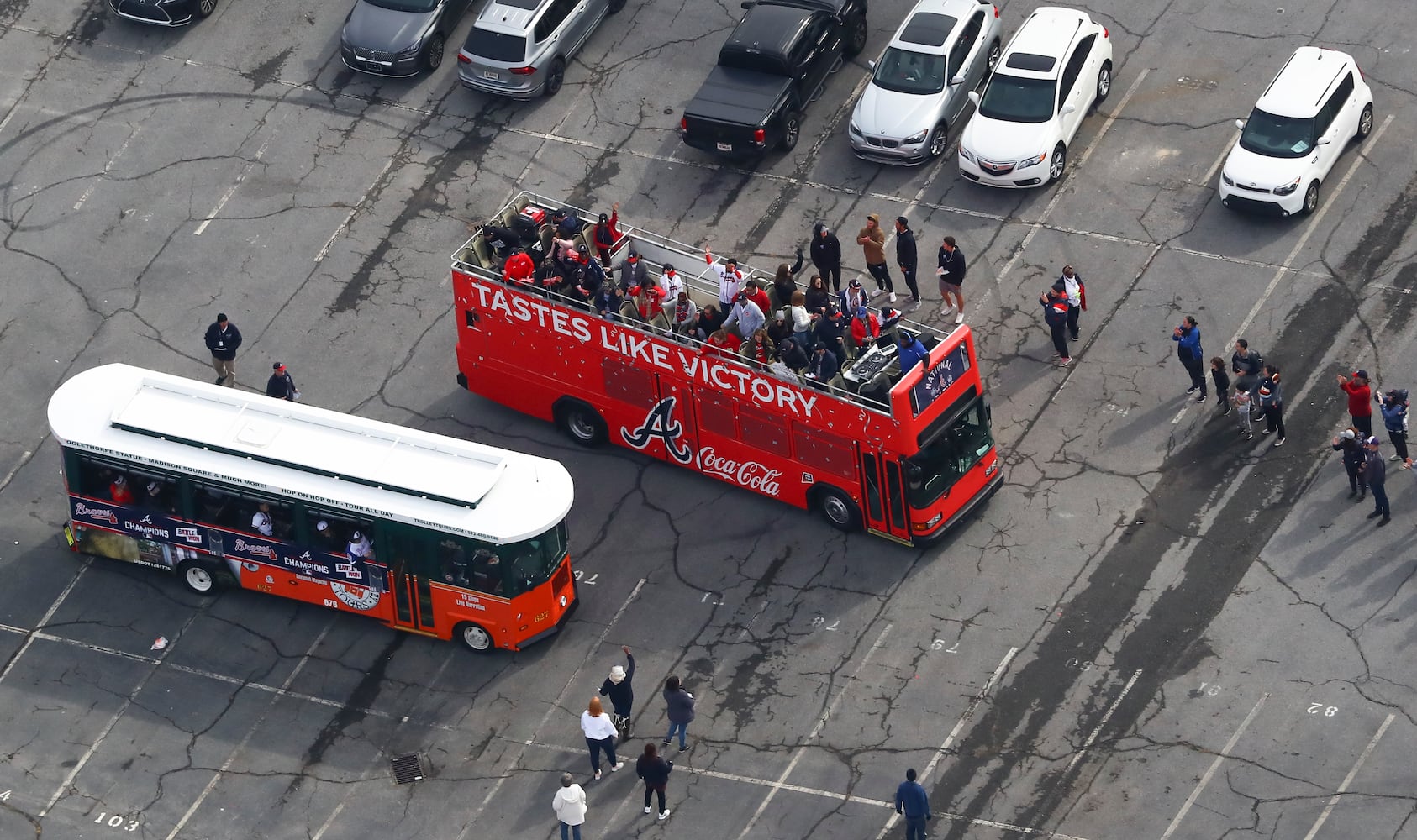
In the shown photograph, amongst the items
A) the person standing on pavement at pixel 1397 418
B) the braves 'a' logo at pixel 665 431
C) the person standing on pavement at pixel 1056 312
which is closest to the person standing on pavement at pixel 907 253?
the person standing on pavement at pixel 1056 312

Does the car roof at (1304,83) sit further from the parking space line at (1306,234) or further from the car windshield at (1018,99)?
the car windshield at (1018,99)

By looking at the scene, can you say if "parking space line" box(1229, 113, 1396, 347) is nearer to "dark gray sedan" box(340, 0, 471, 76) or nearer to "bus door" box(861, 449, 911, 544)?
"bus door" box(861, 449, 911, 544)

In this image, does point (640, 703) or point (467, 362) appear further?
point (467, 362)

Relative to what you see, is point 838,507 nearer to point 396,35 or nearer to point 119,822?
point 119,822

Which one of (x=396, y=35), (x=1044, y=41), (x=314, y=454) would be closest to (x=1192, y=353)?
(x=1044, y=41)

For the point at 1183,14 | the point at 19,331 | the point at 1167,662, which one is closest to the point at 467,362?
the point at 19,331

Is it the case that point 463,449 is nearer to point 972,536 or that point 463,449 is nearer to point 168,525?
point 168,525
